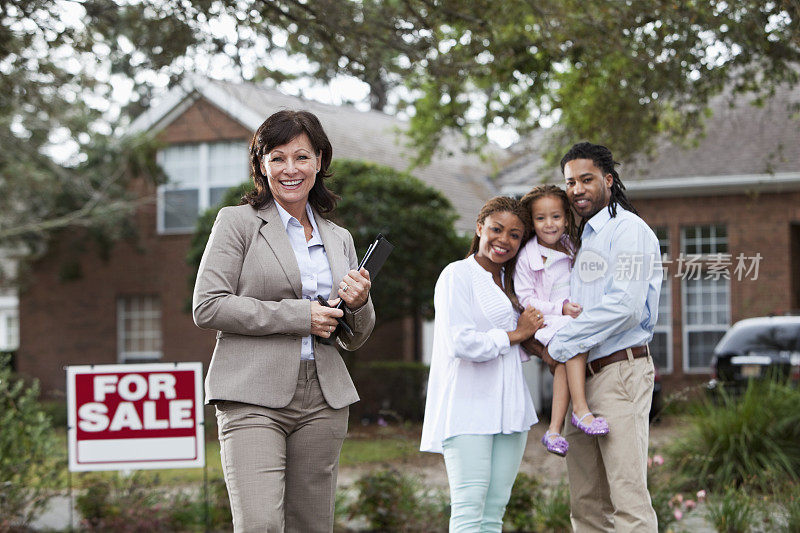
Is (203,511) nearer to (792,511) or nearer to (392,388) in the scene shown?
(792,511)

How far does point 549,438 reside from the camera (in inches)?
173

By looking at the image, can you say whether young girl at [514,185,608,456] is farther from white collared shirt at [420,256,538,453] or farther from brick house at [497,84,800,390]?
brick house at [497,84,800,390]

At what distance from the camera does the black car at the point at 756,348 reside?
13.1 meters

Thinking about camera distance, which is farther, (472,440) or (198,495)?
(198,495)

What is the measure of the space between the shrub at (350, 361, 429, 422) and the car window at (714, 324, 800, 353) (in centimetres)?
579

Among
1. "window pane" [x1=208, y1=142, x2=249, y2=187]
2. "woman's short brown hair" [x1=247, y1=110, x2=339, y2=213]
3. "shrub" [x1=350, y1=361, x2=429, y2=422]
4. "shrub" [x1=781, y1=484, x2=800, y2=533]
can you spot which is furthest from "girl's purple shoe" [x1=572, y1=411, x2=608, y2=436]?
"window pane" [x1=208, y1=142, x2=249, y2=187]

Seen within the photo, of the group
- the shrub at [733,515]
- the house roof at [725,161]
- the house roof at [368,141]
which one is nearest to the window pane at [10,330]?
the house roof at [368,141]

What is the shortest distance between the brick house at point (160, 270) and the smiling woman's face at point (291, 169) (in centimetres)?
1641

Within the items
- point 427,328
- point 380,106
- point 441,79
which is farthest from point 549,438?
point 380,106

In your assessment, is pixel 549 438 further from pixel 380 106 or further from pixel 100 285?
pixel 380 106

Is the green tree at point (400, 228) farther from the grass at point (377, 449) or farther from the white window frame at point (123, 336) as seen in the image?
the white window frame at point (123, 336)

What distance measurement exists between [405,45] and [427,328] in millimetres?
14183

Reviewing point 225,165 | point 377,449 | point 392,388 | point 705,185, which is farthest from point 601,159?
point 225,165

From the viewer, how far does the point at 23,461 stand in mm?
7434
